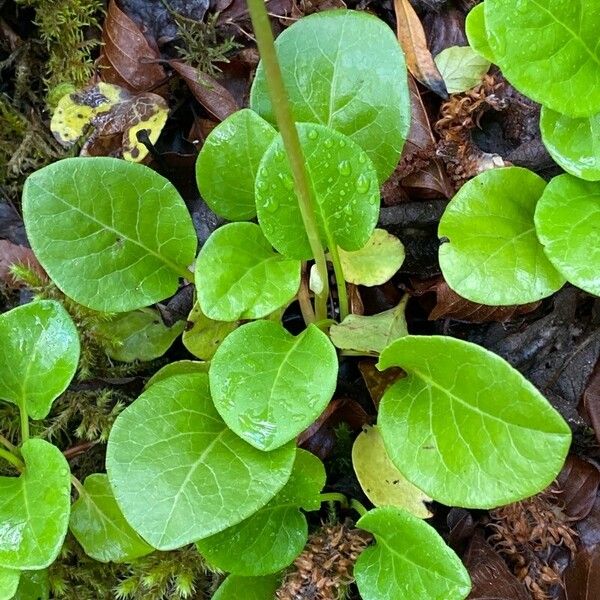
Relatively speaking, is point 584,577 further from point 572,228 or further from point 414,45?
point 414,45

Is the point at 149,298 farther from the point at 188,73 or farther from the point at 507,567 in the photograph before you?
the point at 507,567

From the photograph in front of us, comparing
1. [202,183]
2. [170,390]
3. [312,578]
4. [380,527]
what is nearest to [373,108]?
[202,183]

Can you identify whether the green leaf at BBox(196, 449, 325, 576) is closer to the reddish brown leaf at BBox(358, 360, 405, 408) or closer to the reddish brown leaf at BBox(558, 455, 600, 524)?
the reddish brown leaf at BBox(358, 360, 405, 408)

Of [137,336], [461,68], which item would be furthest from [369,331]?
[461,68]

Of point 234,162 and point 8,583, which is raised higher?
point 234,162

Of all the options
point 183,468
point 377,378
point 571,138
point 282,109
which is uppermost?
point 282,109

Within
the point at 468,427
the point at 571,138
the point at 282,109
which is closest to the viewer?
the point at 282,109
